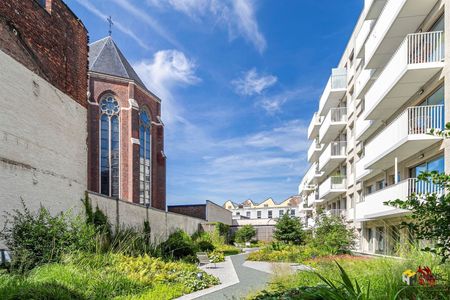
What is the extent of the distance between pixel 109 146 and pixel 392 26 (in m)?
22.3

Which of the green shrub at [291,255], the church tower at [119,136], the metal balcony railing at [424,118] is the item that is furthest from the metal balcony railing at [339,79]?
the church tower at [119,136]

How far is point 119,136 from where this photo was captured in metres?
27.9

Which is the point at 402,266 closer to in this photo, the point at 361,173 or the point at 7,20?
the point at 7,20

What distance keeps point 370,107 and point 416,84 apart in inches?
117

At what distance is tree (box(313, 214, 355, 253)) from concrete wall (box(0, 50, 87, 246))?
37.3ft

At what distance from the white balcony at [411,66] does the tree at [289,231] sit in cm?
1351

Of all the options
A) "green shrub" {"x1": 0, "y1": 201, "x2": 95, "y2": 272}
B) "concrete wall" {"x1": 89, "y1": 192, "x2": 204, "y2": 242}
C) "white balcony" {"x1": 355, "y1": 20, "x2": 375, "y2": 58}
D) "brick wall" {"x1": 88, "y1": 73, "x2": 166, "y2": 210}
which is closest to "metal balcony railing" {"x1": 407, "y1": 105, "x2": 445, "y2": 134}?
"white balcony" {"x1": 355, "y1": 20, "x2": 375, "y2": 58}

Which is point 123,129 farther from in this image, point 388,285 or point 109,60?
point 388,285

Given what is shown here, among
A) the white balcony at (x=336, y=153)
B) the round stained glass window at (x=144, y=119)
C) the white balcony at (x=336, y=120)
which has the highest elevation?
the round stained glass window at (x=144, y=119)

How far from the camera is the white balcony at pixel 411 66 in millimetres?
11594

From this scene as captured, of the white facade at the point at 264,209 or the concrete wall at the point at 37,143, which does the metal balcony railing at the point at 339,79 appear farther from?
the white facade at the point at 264,209

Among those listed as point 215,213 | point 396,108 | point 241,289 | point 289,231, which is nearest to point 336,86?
point 396,108

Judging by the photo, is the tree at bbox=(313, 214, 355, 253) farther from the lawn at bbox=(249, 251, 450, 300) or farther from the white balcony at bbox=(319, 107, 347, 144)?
the white balcony at bbox=(319, 107, 347, 144)

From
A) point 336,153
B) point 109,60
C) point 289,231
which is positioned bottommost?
point 289,231
